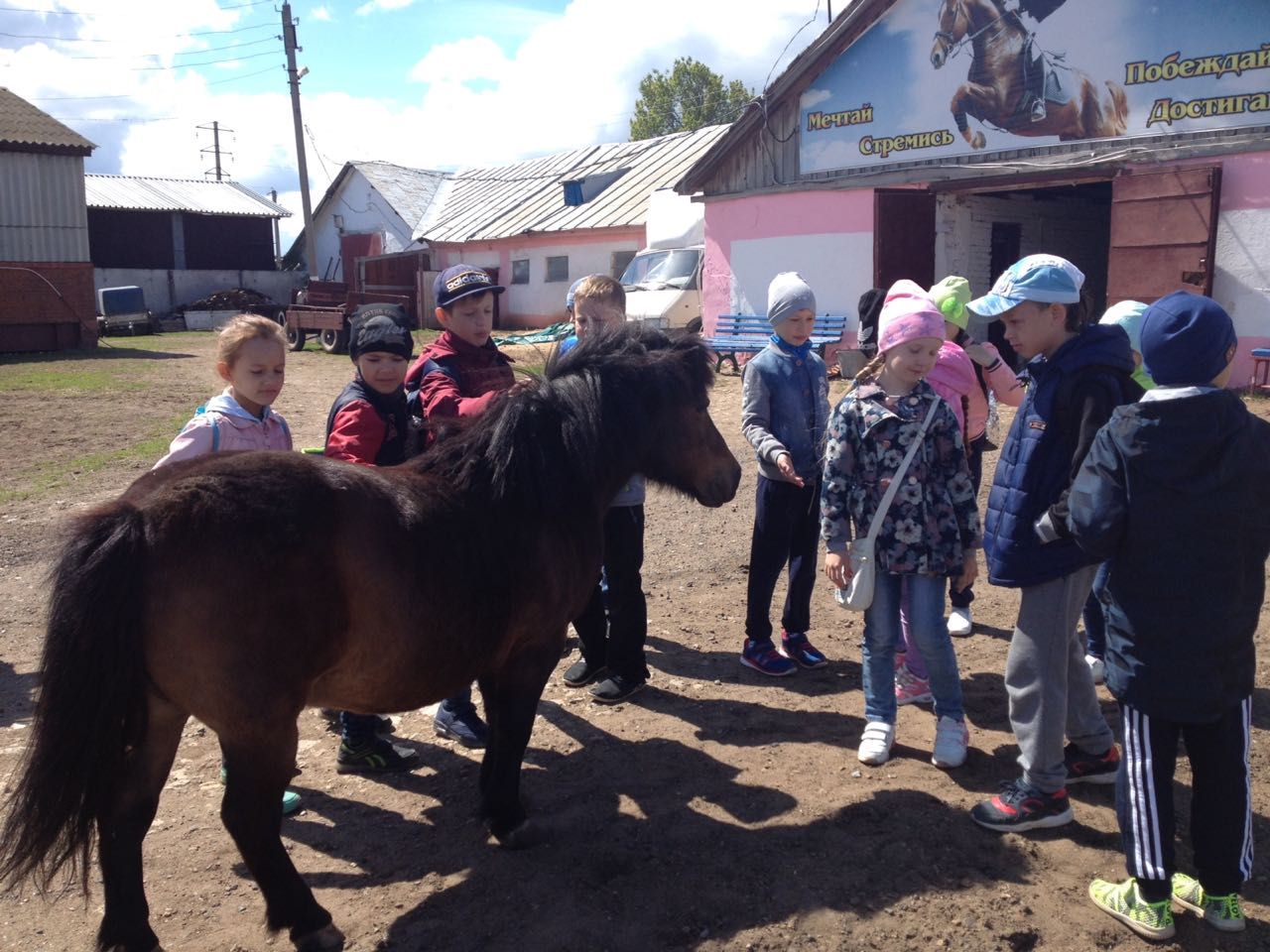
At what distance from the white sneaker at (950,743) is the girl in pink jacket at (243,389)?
3.00 meters

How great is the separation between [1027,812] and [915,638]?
0.77 m

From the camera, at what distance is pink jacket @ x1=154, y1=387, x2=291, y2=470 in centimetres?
351

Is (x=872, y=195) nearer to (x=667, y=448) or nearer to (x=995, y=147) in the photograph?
(x=995, y=147)

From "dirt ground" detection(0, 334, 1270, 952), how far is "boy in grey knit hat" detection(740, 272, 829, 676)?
232 mm

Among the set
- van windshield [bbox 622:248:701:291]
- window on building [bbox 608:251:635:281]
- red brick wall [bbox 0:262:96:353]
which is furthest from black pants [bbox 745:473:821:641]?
red brick wall [bbox 0:262:96:353]

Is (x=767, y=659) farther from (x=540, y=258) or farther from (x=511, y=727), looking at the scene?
(x=540, y=258)

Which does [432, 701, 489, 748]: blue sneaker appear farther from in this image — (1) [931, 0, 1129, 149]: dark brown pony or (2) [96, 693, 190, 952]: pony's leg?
(1) [931, 0, 1129, 149]: dark brown pony

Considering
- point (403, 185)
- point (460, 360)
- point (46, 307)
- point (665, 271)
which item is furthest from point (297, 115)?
point (460, 360)

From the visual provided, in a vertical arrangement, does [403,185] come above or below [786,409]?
above

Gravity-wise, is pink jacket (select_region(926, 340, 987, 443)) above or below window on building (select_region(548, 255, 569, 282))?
below

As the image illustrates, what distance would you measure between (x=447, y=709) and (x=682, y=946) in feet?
6.18

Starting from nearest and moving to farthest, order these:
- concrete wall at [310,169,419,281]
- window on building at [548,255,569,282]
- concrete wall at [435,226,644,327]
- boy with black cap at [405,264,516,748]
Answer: boy with black cap at [405,264,516,748] < concrete wall at [435,226,644,327] < window on building at [548,255,569,282] < concrete wall at [310,169,419,281]

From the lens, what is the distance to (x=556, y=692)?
4.91 meters

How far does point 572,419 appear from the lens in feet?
11.6
